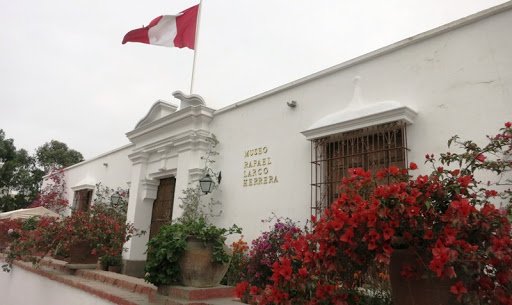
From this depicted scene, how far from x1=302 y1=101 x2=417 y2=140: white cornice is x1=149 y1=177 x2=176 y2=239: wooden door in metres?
3.88

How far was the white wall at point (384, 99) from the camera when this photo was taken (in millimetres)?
3902

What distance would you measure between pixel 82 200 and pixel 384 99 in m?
10.8

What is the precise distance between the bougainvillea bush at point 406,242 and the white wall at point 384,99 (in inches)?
75.5

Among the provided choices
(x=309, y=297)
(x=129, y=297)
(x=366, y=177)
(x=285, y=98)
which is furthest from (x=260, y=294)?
(x=285, y=98)

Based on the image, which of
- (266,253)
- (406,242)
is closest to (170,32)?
(266,253)

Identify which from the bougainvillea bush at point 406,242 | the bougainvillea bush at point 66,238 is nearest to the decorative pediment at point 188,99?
the bougainvillea bush at point 66,238

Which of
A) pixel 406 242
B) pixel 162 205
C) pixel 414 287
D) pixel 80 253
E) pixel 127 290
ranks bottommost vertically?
pixel 127 290

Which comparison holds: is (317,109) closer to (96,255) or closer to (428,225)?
(428,225)

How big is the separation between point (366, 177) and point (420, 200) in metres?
0.37

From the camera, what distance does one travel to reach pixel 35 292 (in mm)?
6074

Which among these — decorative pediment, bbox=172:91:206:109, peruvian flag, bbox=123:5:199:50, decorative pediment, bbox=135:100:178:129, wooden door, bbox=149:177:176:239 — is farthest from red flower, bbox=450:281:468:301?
peruvian flag, bbox=123:5:199:50

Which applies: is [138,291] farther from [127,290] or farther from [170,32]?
[170,32]

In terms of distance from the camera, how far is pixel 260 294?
262 cm

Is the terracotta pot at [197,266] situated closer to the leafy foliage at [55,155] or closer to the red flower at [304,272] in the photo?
the red flower at [304,272]
